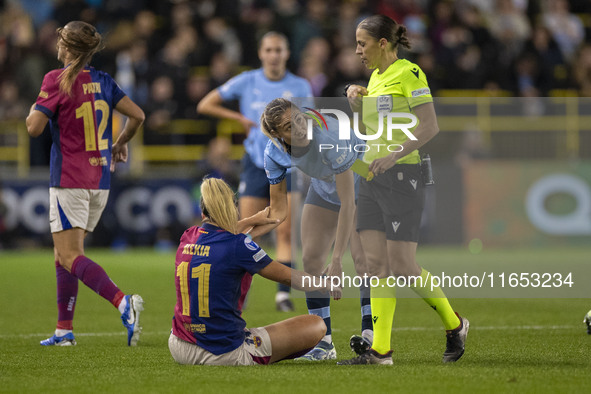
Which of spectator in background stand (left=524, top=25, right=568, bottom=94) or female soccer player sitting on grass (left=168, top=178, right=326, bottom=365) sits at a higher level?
spectator in background stand (left=524, top=25, right=568, bottom=94)

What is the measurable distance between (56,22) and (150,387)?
42.2 feet


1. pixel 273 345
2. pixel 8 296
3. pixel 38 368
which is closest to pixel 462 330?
pixel 273 345

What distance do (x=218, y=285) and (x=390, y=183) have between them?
1137mm

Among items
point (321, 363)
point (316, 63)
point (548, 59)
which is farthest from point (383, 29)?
point (548, 59)

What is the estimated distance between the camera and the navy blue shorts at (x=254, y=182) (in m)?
9.09

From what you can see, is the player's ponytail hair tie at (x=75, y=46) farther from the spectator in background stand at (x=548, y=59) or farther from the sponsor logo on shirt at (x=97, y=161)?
the spectator in background stand at (x=548, y=59)

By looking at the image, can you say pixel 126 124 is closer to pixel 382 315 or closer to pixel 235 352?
pixel 235 352

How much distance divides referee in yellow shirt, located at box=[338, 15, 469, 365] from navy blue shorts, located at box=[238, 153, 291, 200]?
3367 millimetres

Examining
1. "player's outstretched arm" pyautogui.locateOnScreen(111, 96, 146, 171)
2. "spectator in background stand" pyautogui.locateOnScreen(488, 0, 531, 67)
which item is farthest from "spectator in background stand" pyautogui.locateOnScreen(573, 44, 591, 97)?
"player's outstretched arm" pyautogui.locateOnScreen(111, 96, 146, 171)

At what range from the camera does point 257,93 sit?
9.29m

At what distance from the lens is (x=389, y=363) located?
18.4 feet

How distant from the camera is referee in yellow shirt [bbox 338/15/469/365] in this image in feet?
18.3

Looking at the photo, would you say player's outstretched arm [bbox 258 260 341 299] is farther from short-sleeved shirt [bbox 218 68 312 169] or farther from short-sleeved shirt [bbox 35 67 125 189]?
short-sleeved shirt [bbox 218 68 312 169]

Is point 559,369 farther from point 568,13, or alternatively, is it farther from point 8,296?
point 568,13
